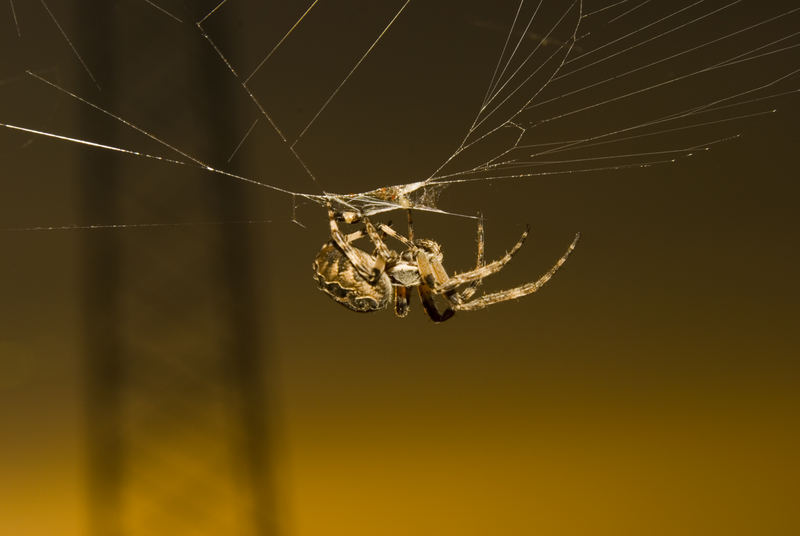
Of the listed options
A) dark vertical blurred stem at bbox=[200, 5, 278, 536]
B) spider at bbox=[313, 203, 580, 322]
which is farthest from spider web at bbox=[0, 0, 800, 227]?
spider at bbox=[313, 203, 580, 322]

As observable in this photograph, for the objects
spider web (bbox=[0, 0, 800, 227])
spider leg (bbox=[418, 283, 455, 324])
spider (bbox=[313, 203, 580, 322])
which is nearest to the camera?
spider (bbox=[313, 203, 580, 322])

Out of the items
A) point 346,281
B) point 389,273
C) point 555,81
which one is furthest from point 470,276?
point 555,81

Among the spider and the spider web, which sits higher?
the spider web

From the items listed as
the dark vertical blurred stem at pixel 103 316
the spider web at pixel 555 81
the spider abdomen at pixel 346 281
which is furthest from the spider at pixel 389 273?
the dark vertical blurred stem at pixel 103 316

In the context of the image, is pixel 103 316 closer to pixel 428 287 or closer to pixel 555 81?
pixel 428 287

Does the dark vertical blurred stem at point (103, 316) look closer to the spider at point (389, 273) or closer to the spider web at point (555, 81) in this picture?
the spider web at point (555, 81)

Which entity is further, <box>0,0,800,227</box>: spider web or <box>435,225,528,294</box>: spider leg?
<box>0,0,800,227</box>: spider web

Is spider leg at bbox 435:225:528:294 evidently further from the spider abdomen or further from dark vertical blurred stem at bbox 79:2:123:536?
dark vertical blurred stem at bbox 79:2:123:536
